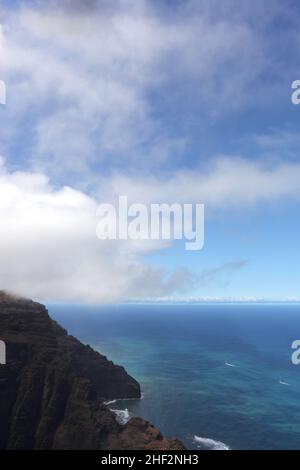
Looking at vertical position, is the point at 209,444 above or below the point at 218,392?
above

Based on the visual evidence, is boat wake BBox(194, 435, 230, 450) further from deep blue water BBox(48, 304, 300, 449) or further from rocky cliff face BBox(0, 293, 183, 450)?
rocky cliff face BBox(0, 293, 183, 450)

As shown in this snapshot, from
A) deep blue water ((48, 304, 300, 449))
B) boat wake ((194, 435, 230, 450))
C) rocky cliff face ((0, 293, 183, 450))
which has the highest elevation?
rocky cliff face ((0, 293, 183, 450))

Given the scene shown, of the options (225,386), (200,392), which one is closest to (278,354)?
(225,386)

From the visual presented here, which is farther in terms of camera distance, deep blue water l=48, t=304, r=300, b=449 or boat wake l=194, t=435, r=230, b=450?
deep blue water l=48, t=304, r=300, b=449

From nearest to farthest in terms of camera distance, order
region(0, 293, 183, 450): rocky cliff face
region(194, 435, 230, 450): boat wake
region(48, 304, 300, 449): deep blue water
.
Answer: region(0, 293, 183, 450): rocky cliff face
region(194, 435, 230, 450): boat wake
region(48, 304, 300, 449): deep blue water

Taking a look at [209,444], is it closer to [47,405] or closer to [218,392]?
[47,405]

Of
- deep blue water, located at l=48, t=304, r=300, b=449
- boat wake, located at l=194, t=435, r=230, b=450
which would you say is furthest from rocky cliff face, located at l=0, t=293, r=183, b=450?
deep blue water, located at l=48, t=304, r=300, b=449

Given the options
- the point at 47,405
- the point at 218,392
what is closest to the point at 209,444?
the point at 47,405

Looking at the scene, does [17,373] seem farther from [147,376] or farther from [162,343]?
[162,343]
